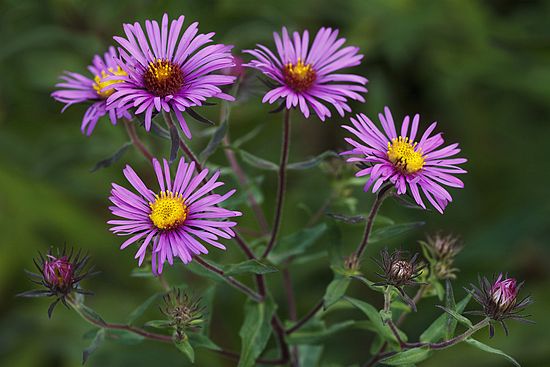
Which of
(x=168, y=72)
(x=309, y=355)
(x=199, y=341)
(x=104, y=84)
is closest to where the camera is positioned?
(x=168, y=72)

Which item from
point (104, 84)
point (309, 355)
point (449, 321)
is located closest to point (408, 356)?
point (449, 321)

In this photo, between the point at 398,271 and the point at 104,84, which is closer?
the point at 398,271

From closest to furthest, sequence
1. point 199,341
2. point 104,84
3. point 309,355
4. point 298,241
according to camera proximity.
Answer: point 199,341
point 104,84
point 298,241
point 309,355

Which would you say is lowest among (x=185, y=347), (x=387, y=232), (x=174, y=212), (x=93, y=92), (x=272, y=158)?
(x=185, y=347)

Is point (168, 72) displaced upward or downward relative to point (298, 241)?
upward

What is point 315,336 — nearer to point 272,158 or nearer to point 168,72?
point 168,72

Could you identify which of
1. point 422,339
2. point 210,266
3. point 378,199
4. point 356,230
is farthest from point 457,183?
point 356,230
